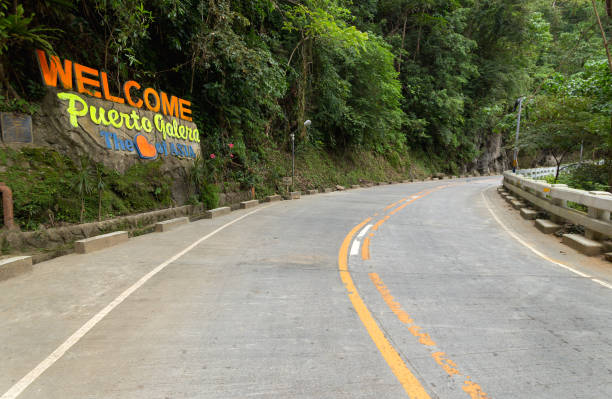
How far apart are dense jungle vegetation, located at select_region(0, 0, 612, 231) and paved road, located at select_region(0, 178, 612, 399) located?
4.85m

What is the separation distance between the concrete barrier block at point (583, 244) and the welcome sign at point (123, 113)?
37.6 ft

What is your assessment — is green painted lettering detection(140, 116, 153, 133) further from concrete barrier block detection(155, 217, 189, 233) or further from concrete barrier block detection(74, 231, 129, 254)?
concrete barrier block detection(74, 231, 129, 254)

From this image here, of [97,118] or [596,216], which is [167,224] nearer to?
[97,118]

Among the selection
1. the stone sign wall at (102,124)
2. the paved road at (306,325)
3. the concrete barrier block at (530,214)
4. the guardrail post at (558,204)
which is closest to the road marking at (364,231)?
the paved road at (306,325)

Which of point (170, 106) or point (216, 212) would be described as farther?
point (170, 106)

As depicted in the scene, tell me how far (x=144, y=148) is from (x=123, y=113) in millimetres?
1173

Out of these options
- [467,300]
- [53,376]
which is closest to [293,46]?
[467,300]

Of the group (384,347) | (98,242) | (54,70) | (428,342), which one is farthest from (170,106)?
(428,342)

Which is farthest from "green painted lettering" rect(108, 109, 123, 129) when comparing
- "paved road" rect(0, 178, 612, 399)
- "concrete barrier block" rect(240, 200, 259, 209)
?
"concrete barrier block" rect(240, 200, 259, 209)

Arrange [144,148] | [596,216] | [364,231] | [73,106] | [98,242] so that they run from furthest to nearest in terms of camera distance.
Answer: [144,148] → [364,231] → [73,106] → [596,216] → [98,242]

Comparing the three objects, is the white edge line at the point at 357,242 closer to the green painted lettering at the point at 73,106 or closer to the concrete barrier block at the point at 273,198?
the green painted lettering at the point at 73,106

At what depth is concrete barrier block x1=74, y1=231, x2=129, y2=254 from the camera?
Answer: 23.7 feet

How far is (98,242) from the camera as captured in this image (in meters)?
7.59

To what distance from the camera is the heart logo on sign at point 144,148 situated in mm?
11180
